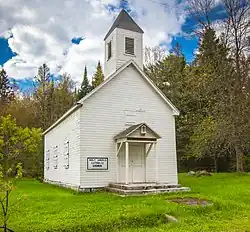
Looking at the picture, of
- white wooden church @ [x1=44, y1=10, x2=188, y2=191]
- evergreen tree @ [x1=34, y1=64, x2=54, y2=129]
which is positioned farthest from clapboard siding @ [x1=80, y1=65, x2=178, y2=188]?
evergreen tree @ [x1=34, y1=64, x2=54, y2=129]

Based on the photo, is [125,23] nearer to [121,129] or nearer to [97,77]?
[121,129]

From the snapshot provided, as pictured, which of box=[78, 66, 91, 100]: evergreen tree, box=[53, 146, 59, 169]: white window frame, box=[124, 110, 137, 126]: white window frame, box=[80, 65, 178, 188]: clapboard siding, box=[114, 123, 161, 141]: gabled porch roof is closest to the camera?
box=[114, 123, 161, 141]: gabled porch roof

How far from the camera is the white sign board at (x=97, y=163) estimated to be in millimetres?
15575

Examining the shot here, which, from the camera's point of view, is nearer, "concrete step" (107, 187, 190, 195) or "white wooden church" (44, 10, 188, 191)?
"concrete step" (107, 187, 190, 195)

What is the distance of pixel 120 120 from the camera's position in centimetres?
1666

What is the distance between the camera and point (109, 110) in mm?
16438

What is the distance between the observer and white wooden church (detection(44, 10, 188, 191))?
15.6 meters

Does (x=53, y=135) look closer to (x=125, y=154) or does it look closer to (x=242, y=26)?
(x=125, y=154)

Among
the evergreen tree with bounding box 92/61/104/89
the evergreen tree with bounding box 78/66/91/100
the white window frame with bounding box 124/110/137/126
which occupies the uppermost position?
the evergreen tree with bounding box 92/61/104/89

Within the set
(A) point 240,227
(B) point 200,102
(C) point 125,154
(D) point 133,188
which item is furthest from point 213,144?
(A) point 240,227

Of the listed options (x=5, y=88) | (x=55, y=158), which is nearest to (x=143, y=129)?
(x=55, y=158)

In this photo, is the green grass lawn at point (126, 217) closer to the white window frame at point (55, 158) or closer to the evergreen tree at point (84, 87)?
the white window frame at point (55, 158)

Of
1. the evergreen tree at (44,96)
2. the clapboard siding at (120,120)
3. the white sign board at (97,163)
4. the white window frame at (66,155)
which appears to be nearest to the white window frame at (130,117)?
the clapboard siding at (120,120)

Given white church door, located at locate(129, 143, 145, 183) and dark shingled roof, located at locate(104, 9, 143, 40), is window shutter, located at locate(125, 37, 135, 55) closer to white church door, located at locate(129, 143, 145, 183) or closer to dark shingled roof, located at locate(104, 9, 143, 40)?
dark shingled roof, located at locate(104, 9, 143, 40)
